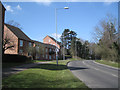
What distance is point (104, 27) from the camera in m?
36.2

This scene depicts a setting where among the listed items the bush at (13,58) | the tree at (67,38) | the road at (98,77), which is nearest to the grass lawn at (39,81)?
the road at (98,77)

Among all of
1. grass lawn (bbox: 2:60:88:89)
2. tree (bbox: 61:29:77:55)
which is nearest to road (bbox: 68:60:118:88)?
grass lawn (bbox: 2:60:88:89)

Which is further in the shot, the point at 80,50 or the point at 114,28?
the point at 80,50

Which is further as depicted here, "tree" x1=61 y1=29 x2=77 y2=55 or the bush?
"tree" x1=61 y1=29 x2=77 y2=55

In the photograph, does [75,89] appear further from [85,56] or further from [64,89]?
[85,56]

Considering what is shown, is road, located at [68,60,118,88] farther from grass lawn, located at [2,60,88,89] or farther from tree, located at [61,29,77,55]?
tree, located at [61,29,77,55]

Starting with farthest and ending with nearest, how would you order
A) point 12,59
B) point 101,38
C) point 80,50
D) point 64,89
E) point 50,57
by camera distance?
point 80,50 → point 50,57 → point 101,38 → point 12,59 → point 64,89

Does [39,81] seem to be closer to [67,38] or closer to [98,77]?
[98,77]

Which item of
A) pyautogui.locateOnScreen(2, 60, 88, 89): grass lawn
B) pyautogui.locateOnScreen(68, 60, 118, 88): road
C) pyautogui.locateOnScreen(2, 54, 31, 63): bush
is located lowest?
pyautogui.locateOnScreen(68, 60, 118, 88): road

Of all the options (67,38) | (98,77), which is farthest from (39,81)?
(67,38)

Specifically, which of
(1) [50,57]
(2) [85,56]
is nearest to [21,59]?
(1) [50,57]

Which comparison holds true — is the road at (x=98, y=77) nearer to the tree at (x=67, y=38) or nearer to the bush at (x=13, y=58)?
the bush at (x=13, y=58)

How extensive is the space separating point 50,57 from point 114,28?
33457mm

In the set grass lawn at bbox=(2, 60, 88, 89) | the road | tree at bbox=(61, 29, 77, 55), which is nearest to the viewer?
grass lawn at bbox=(2, 60, 88, 89)
